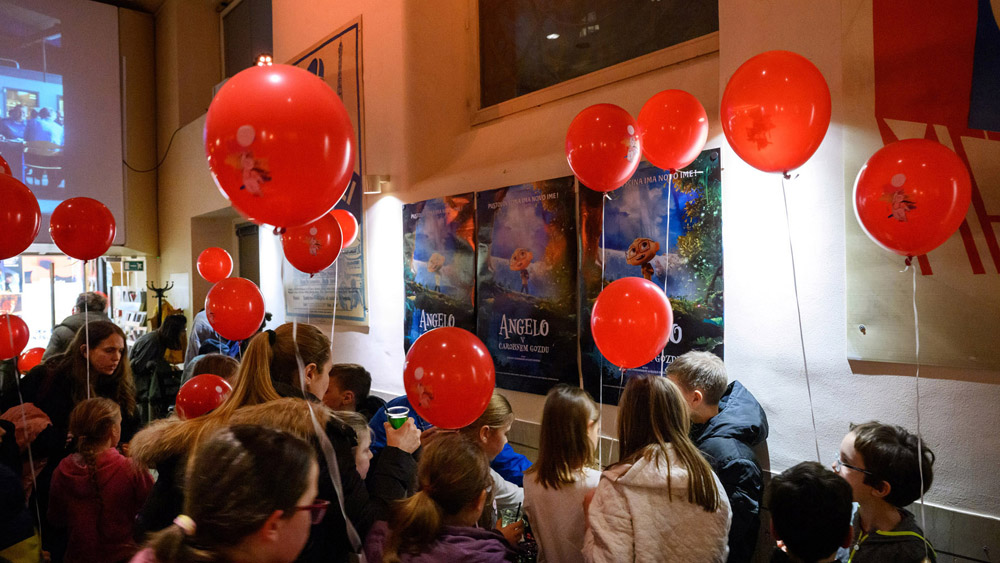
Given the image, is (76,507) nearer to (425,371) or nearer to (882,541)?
(425,371)

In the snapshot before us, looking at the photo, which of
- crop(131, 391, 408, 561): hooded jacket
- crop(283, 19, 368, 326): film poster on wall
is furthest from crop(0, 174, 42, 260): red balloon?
crop(283, 19, 368, 326): film poster on wall

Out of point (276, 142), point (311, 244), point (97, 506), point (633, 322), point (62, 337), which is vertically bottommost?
point (97, 506)

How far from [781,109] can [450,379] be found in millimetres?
1326

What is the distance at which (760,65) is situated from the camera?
1.90m

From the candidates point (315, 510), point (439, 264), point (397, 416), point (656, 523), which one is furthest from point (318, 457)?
point (439, 264)

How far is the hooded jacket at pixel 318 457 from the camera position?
4.82 feet

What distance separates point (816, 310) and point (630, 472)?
3.76 ft

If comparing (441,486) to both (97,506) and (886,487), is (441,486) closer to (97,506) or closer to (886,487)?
(886,487)

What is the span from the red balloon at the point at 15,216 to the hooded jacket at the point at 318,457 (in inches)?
51.0

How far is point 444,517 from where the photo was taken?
4.91ft

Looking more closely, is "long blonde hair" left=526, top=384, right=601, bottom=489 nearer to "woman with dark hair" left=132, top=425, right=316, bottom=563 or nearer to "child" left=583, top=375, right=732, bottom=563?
"child" left=583, top=375, right=732, bottom=563

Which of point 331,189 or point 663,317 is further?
point 663,317

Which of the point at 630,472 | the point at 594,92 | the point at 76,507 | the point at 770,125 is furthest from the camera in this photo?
the point at 594,92

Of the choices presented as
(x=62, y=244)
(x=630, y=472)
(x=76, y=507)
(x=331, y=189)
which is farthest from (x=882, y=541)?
(x=62, y=244)
